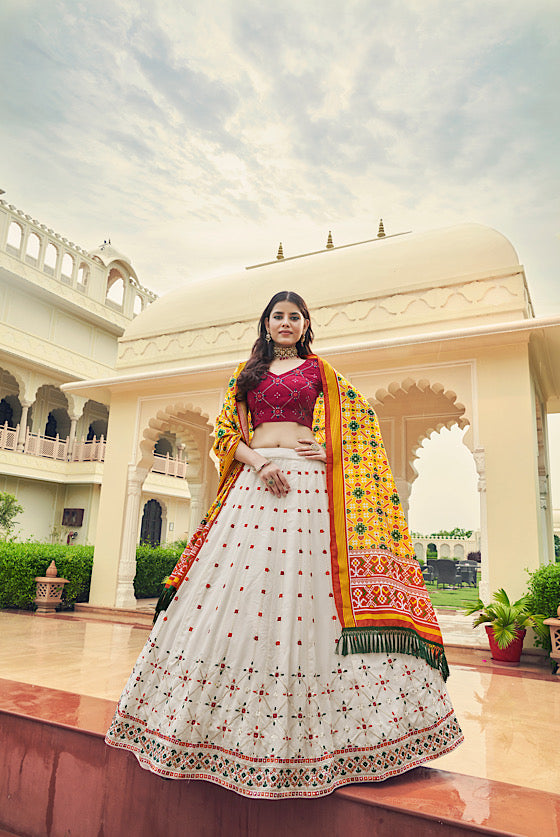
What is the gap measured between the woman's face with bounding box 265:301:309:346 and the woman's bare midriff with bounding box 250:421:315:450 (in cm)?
30

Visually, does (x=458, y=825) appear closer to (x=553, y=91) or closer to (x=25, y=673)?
(x=25, y=673)

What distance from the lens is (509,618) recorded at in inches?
171

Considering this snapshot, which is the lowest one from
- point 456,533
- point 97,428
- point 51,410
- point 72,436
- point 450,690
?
point 450,690

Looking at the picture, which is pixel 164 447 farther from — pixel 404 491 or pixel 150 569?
pixel 404 491

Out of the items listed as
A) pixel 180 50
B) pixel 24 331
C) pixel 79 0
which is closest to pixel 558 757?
pixel 180 50

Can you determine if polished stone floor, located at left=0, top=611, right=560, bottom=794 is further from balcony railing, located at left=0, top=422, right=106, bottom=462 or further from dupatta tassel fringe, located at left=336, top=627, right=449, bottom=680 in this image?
balcony railing, located at left=0, top=422, right=106, bottom=462

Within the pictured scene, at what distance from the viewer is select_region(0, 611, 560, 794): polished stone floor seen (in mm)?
1939

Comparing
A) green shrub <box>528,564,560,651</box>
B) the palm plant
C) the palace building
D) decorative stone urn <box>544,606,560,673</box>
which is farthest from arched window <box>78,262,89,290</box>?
decorative stone urn <box>544,606,560,673</box>

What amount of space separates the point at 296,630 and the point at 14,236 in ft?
48.2

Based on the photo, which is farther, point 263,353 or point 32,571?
point 32,571

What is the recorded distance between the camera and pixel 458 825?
1183 millimetres

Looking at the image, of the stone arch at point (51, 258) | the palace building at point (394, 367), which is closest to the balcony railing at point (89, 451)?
the stone arch at point (51, 258)

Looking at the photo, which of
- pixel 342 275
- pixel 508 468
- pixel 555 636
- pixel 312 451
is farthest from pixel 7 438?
pixel 312 451

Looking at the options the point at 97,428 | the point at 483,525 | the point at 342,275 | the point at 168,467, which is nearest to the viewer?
the point at 483,525
